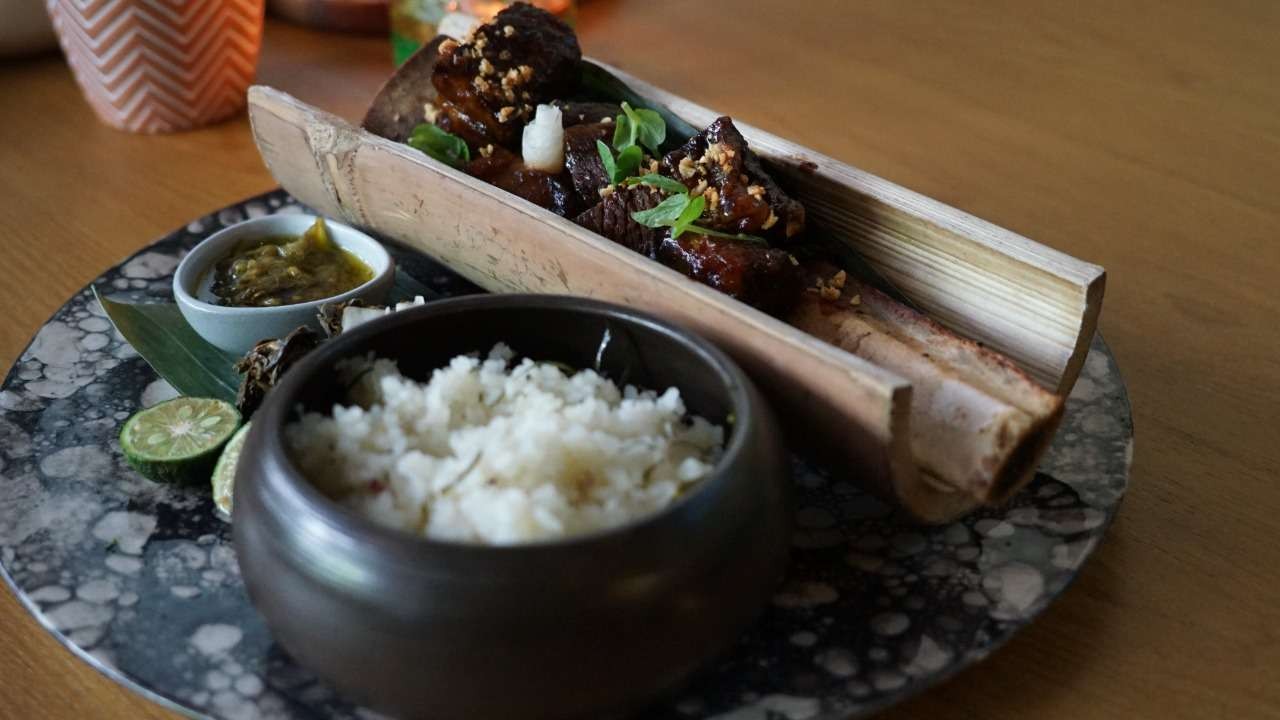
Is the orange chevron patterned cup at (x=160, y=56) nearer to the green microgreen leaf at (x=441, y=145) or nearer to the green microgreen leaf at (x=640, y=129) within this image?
the green microgreen leaf at (x=441, y=145)

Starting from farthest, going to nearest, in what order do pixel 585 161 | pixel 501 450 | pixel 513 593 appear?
pixel 585 161 < pixel 501 450 < pixel 513 593

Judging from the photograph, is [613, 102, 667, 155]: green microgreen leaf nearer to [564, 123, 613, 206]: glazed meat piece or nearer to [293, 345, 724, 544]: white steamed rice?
[564, 123, 613, 206]: glazed meat piece

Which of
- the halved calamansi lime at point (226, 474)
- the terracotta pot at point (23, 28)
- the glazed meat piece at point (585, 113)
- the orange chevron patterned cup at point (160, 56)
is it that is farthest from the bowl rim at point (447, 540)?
the terracotta pot at point (23, 28)

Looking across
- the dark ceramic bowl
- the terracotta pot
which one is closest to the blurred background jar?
the terracotta pot

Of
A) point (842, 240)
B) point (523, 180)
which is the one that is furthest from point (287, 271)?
point (842, 240)

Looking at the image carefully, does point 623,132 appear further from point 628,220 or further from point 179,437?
point 179,437

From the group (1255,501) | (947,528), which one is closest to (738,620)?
(947,528)

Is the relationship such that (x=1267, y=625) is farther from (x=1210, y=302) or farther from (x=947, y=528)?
(x=1210, y=302)
